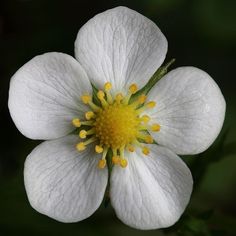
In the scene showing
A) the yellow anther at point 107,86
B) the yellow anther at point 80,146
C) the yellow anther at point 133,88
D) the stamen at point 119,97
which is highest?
the yellow anther at point 107,86

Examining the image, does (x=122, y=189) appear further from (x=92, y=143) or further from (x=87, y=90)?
(x=87, y=90)

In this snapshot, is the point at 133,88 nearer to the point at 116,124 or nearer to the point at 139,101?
the point at 139,101

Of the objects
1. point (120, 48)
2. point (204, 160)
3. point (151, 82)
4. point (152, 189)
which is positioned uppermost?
point (120, 48)

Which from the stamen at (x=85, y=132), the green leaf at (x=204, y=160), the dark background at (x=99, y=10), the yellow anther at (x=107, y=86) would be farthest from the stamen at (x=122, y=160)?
the dark background at (x=99, y=10)

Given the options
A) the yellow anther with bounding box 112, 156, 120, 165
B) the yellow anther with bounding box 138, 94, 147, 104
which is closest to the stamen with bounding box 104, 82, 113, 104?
the yellow anther with bounding box 138, 94, 147, 104

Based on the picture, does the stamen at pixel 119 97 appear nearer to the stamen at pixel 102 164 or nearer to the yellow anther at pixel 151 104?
the yellow anther at pixel 151 104

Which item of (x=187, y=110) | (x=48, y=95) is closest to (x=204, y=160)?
(x=187, y=110)
